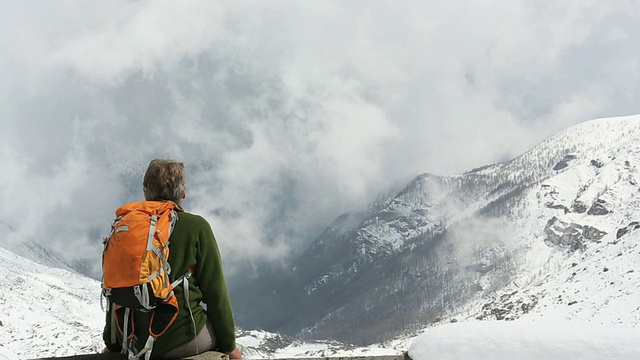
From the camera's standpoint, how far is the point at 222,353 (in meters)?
4.91

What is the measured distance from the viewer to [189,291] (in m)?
4.78

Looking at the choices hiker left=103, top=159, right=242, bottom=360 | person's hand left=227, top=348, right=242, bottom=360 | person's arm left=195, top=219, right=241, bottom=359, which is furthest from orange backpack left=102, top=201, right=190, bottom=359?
person's hand left=227, top=348, right=242, bottom=360

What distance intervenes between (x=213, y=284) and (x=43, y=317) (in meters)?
91.7

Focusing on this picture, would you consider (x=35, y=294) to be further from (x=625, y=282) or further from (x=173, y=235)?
(x=625, y=282)

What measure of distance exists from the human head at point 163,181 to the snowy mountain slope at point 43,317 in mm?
35029

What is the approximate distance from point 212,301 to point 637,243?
229045 millimetres

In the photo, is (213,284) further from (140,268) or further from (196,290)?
(140,268)

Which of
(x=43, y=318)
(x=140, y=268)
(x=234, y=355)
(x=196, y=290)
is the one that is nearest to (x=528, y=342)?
(x=234, y=355)

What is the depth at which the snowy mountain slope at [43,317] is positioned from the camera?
193ft

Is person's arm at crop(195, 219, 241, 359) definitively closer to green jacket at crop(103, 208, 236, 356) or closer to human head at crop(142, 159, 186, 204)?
green jacket at crop(103, 208, 236, 356)

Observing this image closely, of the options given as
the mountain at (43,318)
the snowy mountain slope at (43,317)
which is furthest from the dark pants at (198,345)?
the snowy mountain slope at (43,317)

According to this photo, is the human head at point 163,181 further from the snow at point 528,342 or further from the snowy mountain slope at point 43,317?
the snowy mountain slope at point 43,317

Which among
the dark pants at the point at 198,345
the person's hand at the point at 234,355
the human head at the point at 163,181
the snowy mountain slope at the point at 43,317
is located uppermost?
the snowy mountain slope at the point at 43,317

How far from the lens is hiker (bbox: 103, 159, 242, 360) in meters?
4.67
